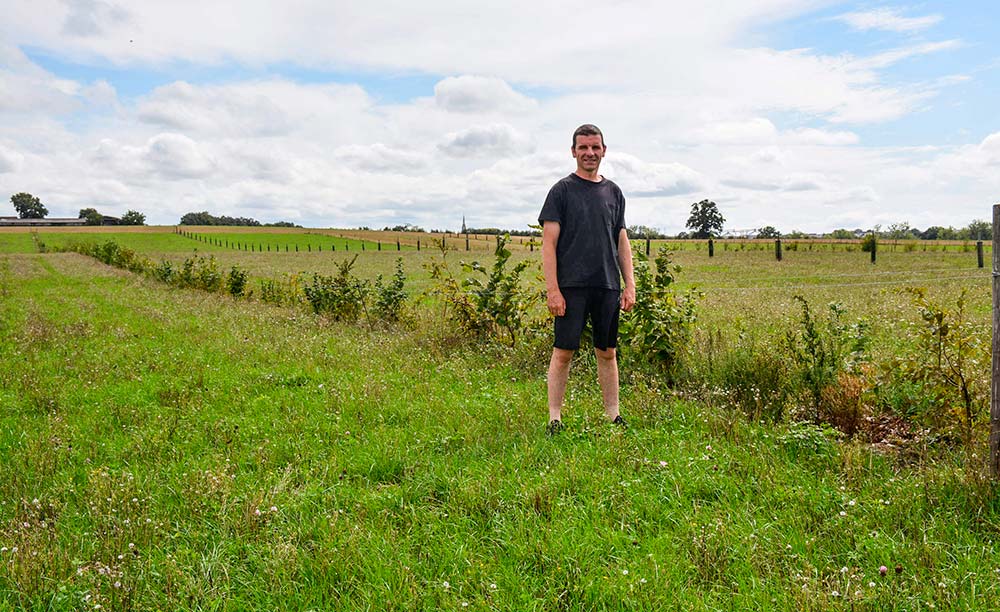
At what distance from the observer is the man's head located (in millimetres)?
5094

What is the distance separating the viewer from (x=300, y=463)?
4.71 metres

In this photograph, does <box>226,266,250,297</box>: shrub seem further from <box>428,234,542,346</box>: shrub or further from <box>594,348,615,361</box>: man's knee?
<box>594,348,615,361</box>: man's knee

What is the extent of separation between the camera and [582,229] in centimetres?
516

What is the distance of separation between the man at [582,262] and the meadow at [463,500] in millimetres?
512

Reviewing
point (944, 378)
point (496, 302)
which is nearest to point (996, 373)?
point (944, 378)

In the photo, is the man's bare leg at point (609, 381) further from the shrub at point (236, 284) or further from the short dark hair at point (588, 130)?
the shrub at point (236, 284)

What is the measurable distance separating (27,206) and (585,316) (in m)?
178

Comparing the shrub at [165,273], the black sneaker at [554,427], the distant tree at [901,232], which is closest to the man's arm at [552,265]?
the black sneaker at [554,427]

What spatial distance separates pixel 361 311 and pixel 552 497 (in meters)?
9.57

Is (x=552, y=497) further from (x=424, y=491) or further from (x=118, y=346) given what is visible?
Answer: (x=118, y=346)

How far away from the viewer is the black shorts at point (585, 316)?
5.24 m

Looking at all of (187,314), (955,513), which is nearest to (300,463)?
(955,513)

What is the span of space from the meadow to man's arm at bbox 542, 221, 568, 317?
3.46 feet

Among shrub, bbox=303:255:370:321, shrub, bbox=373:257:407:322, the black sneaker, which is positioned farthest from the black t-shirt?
shrub, bbox=303:255:370:321
